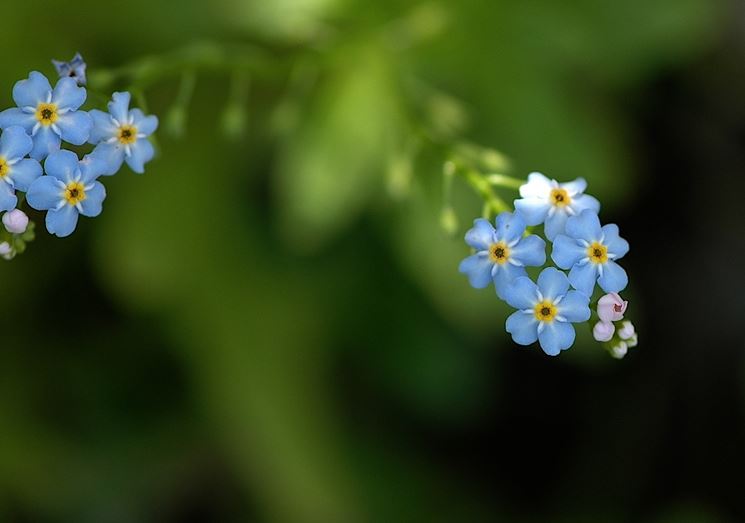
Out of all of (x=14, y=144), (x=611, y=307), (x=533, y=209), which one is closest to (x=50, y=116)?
(x=14, y=144)

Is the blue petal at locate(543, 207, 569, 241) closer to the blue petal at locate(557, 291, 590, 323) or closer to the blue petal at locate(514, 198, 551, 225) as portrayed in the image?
the blue petal at locate(514, 198, 551, 225)

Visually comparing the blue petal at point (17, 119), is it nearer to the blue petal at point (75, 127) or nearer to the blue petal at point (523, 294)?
the blue petal at point (75, 127)

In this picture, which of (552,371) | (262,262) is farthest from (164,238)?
(552,371)

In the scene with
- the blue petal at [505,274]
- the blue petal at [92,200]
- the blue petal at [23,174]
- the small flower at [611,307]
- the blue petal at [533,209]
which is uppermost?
the blue petal at [23,174]

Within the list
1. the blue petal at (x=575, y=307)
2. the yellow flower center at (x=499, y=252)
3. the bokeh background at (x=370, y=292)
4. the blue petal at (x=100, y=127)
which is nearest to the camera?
the blue petal at (x=575, y=307)

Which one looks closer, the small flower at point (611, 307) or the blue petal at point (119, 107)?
the small flower at point (611, 307)

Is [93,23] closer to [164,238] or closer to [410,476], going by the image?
[164,238]

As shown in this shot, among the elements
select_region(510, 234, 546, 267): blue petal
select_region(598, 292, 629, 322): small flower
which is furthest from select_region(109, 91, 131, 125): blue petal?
select_region(598, 292, 629, 322): small flower

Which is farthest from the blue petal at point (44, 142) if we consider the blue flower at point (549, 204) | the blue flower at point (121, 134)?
the blue flower at point (549, 204)
